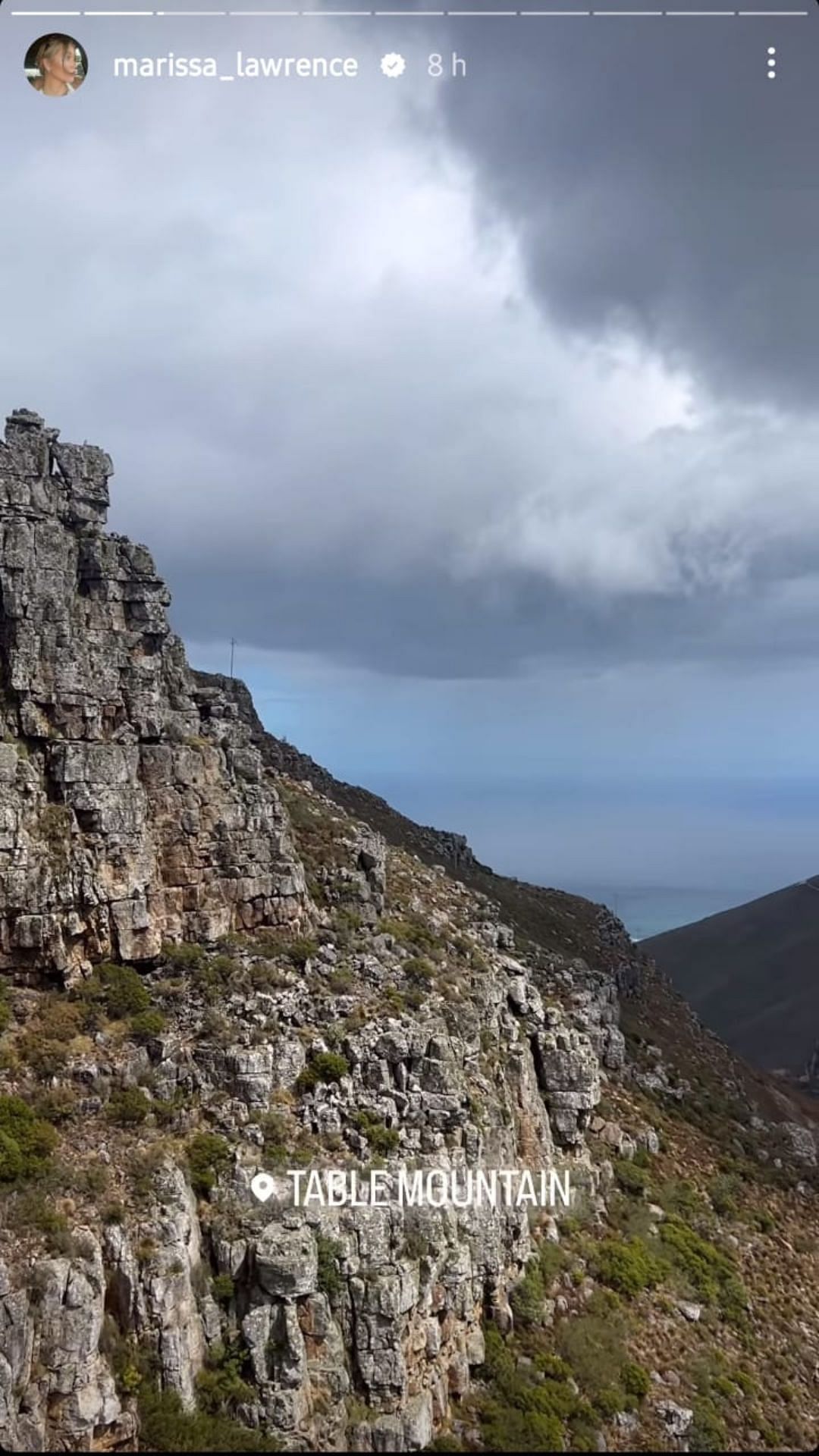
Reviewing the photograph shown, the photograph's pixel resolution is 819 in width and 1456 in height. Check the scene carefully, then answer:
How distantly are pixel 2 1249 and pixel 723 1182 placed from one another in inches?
1271

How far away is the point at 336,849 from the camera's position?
39781mm

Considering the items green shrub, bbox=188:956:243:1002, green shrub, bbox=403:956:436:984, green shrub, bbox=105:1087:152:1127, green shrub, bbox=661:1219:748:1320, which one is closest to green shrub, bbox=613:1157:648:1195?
green shrub, bbox=661:1219:748:1320

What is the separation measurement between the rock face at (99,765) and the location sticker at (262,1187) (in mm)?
8034

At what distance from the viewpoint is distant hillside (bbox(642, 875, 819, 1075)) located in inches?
4077

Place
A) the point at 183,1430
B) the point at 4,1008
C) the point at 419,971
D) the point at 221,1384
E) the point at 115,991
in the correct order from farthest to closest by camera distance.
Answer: the point at 419,971
the point at 115,991
the point at 4,1008
the point at 221,1384
the point at 183,1430

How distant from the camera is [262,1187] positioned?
2462 centimetres

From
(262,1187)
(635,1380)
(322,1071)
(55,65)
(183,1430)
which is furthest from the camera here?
(322,1071)

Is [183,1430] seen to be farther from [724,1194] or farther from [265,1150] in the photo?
[724,1194]

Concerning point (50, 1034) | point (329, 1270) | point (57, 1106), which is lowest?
point (329, 1270)

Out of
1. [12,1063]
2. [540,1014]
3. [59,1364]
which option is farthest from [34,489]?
[540,1014]

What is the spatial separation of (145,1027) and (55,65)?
2327 centimetres

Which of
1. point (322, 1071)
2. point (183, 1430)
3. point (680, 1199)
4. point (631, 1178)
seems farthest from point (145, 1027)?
point (680, 1199)

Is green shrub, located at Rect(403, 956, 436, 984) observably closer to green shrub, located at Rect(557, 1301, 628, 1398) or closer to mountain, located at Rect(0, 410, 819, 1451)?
mountain, located at Rect(0, 410, 819, 1451)

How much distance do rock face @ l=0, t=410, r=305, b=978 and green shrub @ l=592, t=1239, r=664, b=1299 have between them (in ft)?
53.5
